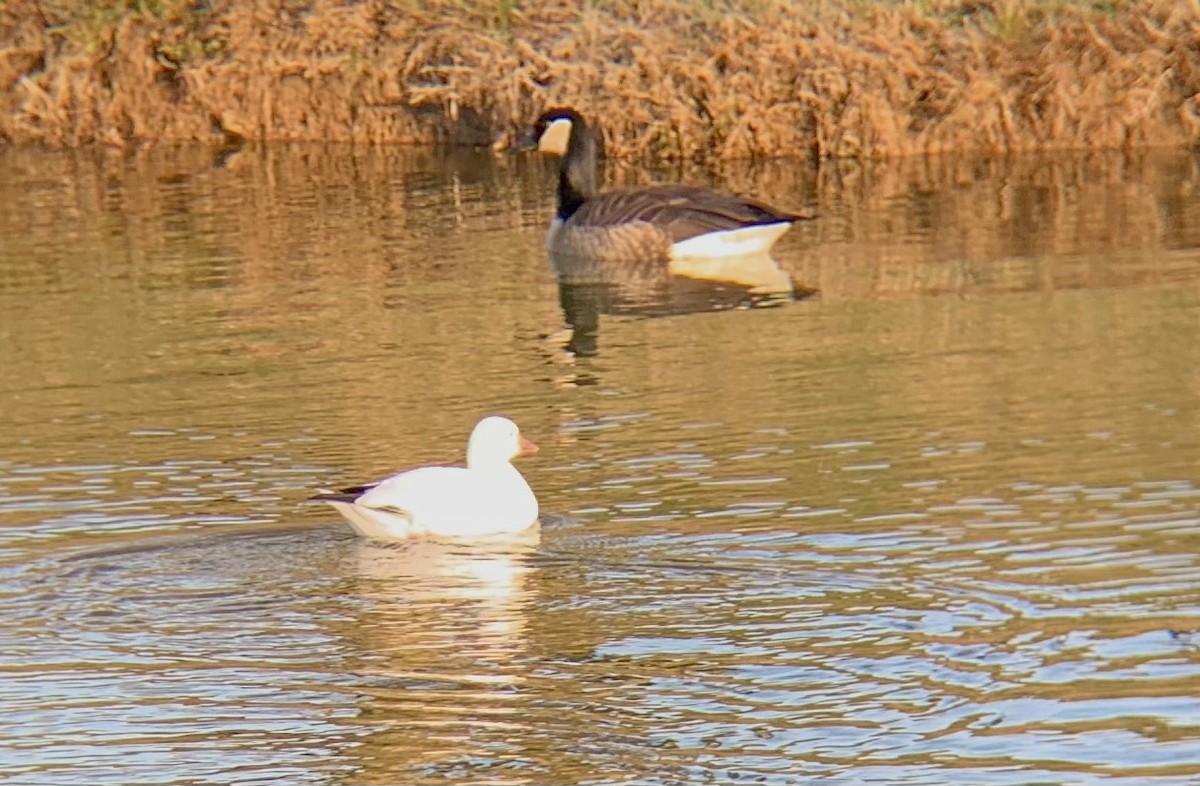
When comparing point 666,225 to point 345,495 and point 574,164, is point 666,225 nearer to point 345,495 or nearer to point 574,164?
point 574,164

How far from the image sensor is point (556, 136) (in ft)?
60.9

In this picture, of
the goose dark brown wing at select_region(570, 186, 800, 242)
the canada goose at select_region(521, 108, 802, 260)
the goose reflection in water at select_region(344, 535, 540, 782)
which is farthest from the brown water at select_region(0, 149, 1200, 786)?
the goose dark brown wing at select_region(570, 186, 800, 242)

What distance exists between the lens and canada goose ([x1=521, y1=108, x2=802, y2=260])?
1609 cm

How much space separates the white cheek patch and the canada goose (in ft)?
4.73

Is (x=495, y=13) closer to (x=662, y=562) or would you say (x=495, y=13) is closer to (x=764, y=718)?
(x=662, y=562)

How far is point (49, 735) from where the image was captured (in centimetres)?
657

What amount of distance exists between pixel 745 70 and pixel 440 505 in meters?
12.7

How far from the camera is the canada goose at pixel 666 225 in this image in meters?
16.1

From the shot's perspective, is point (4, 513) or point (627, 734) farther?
point (4, 513)

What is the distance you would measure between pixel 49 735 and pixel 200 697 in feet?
1.67

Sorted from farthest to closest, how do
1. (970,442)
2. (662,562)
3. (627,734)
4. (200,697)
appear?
1. (970,442)
2. (662,562)
3. (200,697)
4. (627,734)

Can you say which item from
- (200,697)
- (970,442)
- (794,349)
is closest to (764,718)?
(200,697)

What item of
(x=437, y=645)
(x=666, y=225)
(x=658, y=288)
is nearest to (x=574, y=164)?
(x=666, y=225)

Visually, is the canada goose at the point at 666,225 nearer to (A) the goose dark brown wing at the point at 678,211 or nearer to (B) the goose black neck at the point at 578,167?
(A) the goose dark brown wing at the point at 678,211
